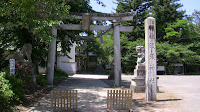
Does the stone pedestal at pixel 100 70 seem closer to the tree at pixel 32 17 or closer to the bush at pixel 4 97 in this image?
the tree at pixel 32 17

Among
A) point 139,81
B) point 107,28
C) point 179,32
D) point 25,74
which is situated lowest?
point 139,81

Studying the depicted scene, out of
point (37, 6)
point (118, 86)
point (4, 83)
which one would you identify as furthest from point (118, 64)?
point (4, 83)

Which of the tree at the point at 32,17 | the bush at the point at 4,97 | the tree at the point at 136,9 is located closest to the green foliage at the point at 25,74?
the tree at the point at 32,17

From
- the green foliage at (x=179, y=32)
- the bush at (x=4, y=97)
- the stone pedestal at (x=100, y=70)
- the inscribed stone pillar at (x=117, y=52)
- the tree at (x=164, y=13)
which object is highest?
the tree at (x=164, y=13)

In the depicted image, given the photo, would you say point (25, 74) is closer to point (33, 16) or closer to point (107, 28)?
point (33, 16)

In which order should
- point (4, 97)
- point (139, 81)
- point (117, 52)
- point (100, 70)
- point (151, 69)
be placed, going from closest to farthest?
1. point (4, 97)
2. point (151, 69)
3. point (139, 81)
4. point (117, 52)
5. point (100, 70)

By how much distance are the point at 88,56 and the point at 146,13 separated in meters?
13.3

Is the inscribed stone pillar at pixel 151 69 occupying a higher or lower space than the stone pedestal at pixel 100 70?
higher

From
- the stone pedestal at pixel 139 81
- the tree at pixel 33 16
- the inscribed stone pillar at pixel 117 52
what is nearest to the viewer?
the tree at pixel 33 16

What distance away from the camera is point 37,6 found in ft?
25.8

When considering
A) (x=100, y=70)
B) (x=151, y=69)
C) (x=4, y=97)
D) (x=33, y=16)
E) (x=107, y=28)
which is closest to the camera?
(x=4, y=97)

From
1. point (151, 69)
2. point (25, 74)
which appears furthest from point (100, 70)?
point (151, 69)

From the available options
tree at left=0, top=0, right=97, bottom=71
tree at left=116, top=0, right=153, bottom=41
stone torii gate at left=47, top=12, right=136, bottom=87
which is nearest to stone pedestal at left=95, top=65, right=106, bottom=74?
tree at left=116, top=0, right=153, bottom=41

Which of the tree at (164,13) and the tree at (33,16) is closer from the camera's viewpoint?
the tree at (33,16)
